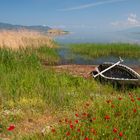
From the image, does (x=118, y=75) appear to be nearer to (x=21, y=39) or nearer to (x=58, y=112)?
(x=58, y=112)

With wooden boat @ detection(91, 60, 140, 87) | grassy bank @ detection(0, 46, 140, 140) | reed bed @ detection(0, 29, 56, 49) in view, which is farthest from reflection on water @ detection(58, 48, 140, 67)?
grassy bank @ detection(0, 46, 140, 140)

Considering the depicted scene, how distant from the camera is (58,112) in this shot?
30.3 ft

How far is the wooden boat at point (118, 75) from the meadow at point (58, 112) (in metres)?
0.80

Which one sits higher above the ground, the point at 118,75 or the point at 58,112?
the point at 118,75

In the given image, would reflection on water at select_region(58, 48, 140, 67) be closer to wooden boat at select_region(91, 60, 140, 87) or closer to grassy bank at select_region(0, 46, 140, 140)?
wooden boat at select_region(91, 60, 140, 87)

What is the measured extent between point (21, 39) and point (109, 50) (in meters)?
11.2

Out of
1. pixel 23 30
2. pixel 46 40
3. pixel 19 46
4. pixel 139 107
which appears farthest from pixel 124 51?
pixel 139 107

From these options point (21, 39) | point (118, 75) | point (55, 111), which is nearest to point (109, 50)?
point (21, 39)

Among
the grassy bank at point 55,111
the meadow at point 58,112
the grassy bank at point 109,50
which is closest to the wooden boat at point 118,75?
the meadow at point 58,112

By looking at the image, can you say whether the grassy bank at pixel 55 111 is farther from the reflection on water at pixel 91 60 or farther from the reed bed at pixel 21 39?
the reflection on water at pixel 91 60

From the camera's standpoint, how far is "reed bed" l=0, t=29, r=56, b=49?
25.7 meters

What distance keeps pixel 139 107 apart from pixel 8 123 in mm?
2909

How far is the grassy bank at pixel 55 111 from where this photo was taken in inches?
280

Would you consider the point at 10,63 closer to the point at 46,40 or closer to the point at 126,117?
the point at 126,117
